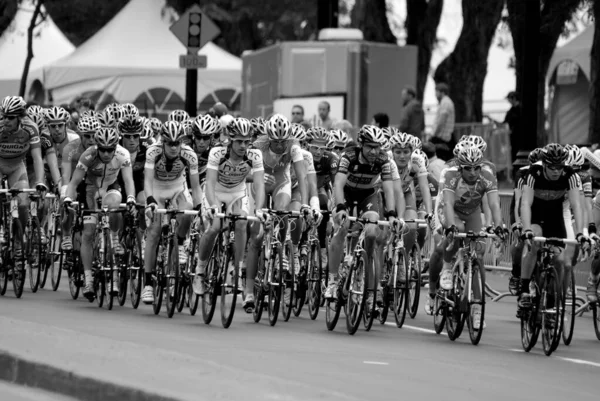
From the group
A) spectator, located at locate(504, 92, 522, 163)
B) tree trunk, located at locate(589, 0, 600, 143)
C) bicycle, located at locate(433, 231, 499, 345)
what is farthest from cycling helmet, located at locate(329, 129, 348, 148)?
spectator, located at locate(504, 92, 522, 163)

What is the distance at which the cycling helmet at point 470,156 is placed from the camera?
1485 cm

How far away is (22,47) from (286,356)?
37.2m

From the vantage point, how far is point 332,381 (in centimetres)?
1084

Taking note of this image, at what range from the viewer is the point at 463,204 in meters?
15.6

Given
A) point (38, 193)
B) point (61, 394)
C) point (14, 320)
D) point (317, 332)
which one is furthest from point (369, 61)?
point (61, 394)

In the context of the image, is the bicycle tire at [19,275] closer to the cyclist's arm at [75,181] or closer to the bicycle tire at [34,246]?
the bicycle tire at [34,246]

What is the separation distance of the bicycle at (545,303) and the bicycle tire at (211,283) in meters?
2.72

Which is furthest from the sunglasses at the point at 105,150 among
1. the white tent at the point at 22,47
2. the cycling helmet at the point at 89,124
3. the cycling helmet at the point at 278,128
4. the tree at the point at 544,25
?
the white tent at the point at 22,47

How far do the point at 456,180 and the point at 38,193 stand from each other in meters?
4.41

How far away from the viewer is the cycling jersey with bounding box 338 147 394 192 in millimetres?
15211

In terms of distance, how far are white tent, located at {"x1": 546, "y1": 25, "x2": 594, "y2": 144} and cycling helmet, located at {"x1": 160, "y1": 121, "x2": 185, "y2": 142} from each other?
24196 mm

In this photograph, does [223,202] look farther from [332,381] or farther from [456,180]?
[332,381]

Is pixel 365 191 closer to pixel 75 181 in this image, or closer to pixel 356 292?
pixel 356 292

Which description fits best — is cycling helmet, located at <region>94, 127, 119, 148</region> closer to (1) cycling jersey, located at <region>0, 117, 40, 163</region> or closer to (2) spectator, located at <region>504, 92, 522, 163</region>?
(1) cycling jersey, located at <region>0, 117, 40, 163</region>
